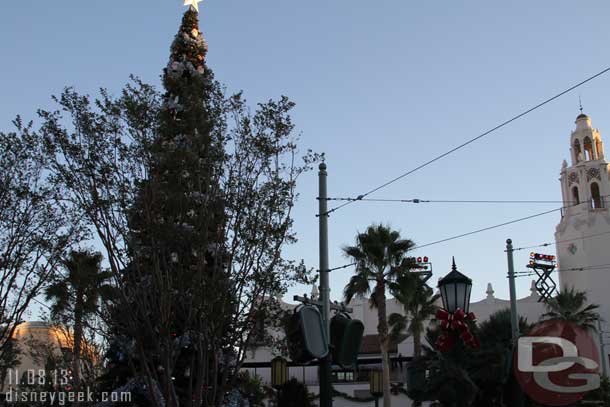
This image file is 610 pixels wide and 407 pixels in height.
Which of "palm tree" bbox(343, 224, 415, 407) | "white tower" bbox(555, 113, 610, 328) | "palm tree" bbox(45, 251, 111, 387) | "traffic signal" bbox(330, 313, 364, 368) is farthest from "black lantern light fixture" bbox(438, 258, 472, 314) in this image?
"white tower" bbox(555, 113, 610, 328)

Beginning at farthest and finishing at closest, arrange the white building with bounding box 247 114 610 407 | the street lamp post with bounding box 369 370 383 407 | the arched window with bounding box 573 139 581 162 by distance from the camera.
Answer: the arched window with bounding box 573 139 581 162 < the white building with bounding box 247 114 610 407 < the street lamp post with bounding box 369 370 383 407

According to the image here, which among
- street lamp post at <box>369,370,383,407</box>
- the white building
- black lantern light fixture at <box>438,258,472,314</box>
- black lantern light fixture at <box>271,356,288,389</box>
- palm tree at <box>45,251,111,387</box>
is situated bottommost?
street lamp post at <box>369,370,383,407</box>

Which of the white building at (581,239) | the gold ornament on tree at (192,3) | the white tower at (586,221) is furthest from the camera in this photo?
the white tower at (586,221)

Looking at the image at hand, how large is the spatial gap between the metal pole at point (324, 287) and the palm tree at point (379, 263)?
2430cm

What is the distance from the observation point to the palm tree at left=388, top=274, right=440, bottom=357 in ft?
113

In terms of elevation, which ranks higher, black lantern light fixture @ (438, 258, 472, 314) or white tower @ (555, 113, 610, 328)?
white tower @ (555, 113, 610, 328)

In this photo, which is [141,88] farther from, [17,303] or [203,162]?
[17,303]

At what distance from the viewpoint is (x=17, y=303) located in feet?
61.6

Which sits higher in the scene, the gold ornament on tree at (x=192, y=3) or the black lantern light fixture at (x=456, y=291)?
the gold ornament on tree at (x=192, y=3)

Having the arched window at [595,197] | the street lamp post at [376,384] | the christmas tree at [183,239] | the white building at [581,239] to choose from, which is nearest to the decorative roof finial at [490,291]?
the white building at [581,239]

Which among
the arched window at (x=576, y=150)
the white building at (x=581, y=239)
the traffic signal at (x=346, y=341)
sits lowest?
the traffic signal at (x=346, y=341)

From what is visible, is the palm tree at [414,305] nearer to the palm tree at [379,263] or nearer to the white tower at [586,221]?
the palm tree at [379,263]

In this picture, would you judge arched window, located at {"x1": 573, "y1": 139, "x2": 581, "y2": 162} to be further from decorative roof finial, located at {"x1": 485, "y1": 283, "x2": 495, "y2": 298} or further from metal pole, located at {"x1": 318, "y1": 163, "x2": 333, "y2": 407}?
metal pole, located at {"x1": 318, "y1": 163, "x2": 333, "y2": 407}

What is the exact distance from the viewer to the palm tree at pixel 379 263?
34500 mm
